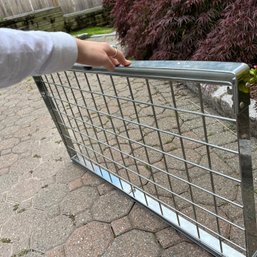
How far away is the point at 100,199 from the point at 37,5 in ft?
23.6

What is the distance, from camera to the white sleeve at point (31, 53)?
2.57 feet

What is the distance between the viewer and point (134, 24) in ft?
12.6

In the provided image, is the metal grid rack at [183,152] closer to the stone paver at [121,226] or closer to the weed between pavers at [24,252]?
the stone paver at [121,226]

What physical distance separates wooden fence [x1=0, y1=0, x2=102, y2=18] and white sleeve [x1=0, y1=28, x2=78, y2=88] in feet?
25.7

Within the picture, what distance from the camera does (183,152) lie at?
129cm

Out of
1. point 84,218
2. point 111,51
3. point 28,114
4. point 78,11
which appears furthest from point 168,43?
point 78,11

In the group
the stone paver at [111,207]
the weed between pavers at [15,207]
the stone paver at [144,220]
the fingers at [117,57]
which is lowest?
the weed between pavers at [15,207]

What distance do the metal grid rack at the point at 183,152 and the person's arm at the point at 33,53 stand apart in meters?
0.31

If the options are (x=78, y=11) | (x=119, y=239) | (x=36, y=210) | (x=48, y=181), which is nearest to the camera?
(x=119, y=239)

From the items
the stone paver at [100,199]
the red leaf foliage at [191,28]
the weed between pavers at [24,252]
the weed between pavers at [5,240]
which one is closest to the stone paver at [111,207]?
the stone paver at [100,199]

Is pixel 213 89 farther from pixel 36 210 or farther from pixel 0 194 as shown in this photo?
pixel 0 194

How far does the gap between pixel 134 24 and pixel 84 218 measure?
2.67 m

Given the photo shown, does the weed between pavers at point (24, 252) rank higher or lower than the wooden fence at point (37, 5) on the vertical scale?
lower

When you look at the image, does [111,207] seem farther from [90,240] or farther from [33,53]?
[33,53]
